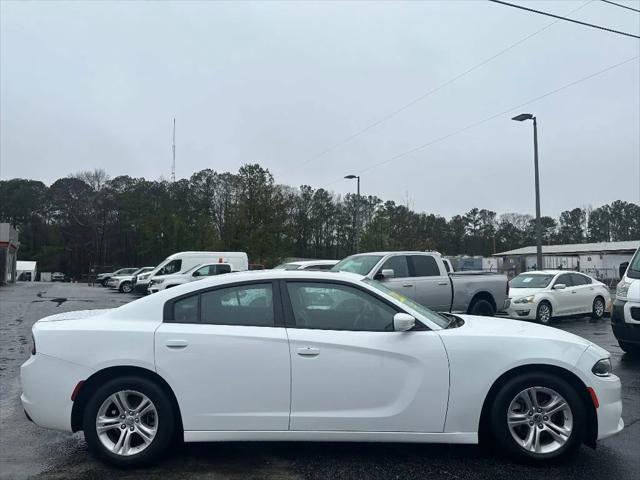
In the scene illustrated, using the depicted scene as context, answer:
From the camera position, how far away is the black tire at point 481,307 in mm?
Answer: 12289

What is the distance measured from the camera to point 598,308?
1606cm

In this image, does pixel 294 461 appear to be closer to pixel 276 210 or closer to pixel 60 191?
pixel 276 210

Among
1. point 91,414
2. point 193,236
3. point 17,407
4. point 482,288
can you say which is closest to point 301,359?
point 91,414

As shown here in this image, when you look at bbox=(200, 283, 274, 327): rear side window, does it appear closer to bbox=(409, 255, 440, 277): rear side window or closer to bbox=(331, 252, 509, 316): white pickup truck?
bbox=(331, 252, 509, 316): white pickup truck

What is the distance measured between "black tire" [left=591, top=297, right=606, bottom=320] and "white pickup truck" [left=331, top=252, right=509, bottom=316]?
488 cm

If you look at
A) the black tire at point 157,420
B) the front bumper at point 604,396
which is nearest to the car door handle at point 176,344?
the black tire at point 157,420

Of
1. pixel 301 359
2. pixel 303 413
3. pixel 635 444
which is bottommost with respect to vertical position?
pixel 635 444

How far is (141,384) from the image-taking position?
4.30 meters

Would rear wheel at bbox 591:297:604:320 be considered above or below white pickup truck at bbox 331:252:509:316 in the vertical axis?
below

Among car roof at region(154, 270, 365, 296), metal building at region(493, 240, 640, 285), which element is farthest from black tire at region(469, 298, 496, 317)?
metal building at region(493, 240, 640, 285)

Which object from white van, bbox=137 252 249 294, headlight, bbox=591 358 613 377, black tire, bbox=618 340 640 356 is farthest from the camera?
white van, bbox=137 252 249 294

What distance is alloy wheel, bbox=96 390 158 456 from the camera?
169 inches

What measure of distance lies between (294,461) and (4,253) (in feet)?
140

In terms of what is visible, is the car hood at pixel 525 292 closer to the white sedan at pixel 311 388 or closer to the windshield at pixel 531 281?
the windshield at pixel 531 281
